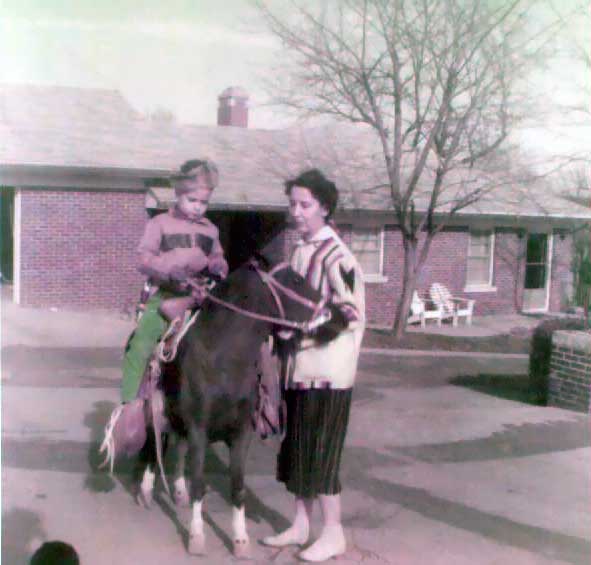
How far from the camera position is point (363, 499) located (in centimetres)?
518

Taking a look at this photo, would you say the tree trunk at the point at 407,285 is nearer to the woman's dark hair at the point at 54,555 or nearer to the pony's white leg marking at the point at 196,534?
the pony's white leg marking at the point at 196,534

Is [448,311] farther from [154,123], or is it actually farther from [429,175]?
[154,123]

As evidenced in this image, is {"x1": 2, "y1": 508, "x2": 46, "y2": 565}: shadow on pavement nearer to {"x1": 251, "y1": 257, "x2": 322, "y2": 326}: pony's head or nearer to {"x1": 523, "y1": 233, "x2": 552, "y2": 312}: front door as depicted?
{"x1": 251, "y1": 257, "x2": 322, "y2": 326}: pony's head

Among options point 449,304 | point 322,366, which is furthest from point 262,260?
point 449,304

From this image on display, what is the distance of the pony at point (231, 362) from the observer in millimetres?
3788

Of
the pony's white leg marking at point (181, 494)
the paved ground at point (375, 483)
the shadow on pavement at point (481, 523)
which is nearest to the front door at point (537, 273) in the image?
the paved ground at point (375, 483)

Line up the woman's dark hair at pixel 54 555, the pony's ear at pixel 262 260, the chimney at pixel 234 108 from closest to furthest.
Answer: the woman's dark hair at pixel 54 555 → the pony's ear at pixel 262 260 → the chimney at pixel 234 108

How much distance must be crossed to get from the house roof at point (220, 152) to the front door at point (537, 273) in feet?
4.79

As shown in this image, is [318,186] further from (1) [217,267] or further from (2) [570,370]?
(2) [570,370]

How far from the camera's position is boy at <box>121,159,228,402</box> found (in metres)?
4.43

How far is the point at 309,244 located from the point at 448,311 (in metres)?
12.3

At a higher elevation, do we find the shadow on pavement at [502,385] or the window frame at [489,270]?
the window frame at [489,270]

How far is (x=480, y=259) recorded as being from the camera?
1717 cm

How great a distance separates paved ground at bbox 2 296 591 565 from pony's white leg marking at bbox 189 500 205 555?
5 cm
